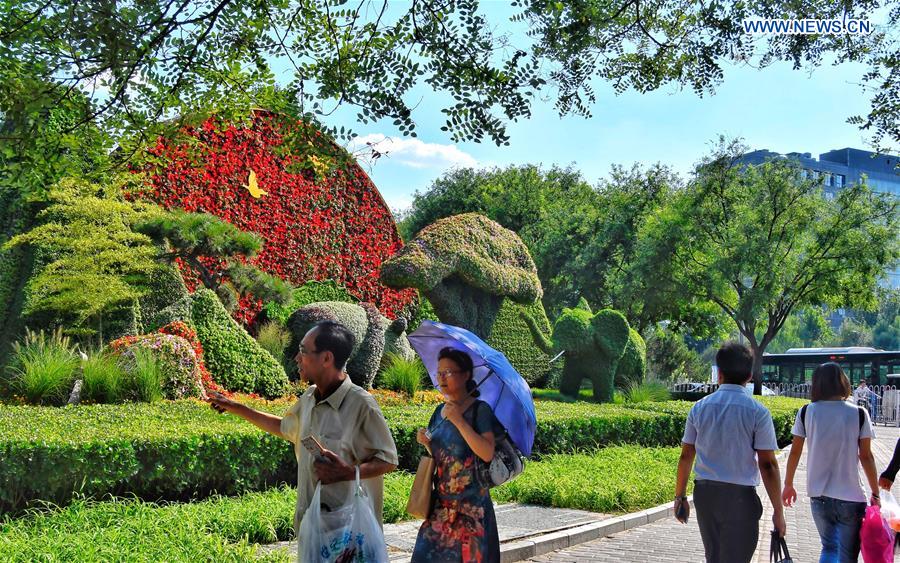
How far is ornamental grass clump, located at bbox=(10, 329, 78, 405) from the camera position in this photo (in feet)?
38.5

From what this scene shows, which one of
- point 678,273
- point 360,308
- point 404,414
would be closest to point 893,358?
point 678,273

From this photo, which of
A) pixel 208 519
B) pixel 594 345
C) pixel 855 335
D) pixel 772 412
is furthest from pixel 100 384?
pixel 855 335

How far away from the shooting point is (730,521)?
465 cm

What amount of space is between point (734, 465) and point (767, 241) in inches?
1029

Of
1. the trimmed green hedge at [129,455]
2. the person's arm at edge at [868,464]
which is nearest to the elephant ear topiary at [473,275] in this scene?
the trimmed green hedge at [129,455]

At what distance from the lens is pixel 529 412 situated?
4.74 m

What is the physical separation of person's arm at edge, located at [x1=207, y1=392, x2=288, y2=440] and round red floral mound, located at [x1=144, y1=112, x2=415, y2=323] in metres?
11.7

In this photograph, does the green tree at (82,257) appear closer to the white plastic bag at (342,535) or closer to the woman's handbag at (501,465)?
the woman's handbag at (501,465)

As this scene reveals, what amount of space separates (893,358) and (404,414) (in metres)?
32.9

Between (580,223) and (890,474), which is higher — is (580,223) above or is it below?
above

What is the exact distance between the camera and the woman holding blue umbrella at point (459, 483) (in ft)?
14.1

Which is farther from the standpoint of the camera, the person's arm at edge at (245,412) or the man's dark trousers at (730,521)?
the man's dark trousers at (730,521)

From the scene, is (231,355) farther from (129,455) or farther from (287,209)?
(129,455)

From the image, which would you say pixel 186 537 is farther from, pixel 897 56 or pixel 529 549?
pixel 897 56
